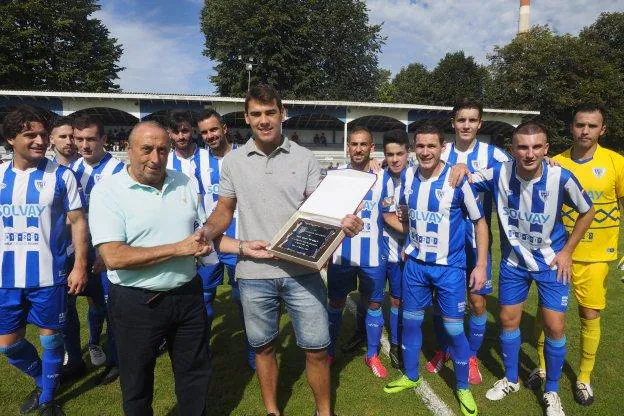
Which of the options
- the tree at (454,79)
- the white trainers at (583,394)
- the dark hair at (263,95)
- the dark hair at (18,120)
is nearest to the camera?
the dark hair at (263,95)

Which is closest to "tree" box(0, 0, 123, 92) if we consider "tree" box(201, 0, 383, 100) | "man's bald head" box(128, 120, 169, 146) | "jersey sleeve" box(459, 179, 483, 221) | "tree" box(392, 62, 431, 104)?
"tree" box(201, 0, 383, 100)

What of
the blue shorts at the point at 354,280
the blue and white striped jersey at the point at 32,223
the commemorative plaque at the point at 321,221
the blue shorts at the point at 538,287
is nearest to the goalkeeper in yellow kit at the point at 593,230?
the blue shorts at the point at 538,287

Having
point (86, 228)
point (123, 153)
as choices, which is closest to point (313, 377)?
point (86, 228)

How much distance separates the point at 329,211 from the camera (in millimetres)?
2367

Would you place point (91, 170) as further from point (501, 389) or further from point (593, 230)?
point (593, 230)

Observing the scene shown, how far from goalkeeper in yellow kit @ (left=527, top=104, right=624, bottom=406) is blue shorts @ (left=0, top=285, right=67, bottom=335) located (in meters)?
4.30

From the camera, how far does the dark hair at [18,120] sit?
2.75 m

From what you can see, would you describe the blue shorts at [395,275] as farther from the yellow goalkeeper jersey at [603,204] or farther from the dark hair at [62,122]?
the dark hair at [62,122]

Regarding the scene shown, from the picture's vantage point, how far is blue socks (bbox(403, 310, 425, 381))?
3201mm

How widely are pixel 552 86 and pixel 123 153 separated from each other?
32.6 meters

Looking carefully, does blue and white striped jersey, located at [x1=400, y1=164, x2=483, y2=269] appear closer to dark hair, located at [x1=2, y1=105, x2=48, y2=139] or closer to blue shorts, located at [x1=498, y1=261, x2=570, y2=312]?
blue shorts, located at [x1=498, y1=261, x2=570, y2=312]

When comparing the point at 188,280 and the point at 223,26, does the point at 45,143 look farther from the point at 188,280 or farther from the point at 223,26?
the point at 223,26

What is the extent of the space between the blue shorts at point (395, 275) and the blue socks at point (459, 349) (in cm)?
81

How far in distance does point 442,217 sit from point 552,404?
169 cm
